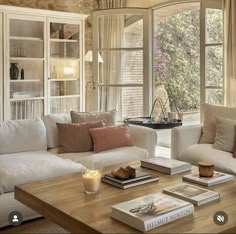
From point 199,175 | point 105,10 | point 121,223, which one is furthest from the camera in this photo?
point 105,10

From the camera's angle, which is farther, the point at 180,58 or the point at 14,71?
the point at 180,58

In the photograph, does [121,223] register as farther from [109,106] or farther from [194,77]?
[194,77]

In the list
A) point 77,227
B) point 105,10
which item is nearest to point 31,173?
point 77,227

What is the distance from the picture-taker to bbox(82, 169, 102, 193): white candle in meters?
2.40

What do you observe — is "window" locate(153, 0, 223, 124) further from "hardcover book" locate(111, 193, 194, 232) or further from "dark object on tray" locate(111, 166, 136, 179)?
"hardcover book" locate(111, 193, 194, 232)

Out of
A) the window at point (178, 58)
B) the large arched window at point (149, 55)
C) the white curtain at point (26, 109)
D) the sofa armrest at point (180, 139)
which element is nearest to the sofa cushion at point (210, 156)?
the sofa armrest at point (180, 139)

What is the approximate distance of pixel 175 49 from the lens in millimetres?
6871

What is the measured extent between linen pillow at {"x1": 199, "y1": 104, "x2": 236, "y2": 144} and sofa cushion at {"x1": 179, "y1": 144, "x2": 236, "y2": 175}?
0.53ft

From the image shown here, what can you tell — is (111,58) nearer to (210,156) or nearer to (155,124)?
(155,124)

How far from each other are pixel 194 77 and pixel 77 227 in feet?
16.5

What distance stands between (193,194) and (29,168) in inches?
57.4

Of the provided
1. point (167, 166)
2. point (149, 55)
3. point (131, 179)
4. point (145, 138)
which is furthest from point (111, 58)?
point (131, 179)

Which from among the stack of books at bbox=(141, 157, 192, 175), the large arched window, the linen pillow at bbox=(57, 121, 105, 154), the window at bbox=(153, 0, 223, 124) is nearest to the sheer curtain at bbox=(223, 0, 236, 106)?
the large arched window

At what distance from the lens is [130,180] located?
2.60 meters
